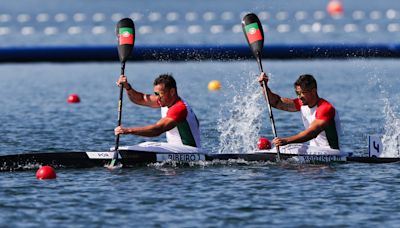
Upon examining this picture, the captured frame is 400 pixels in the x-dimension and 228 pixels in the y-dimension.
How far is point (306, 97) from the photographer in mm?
15117

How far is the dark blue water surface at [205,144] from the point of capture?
39.0ft

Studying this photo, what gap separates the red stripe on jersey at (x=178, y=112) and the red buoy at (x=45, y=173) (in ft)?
5.79

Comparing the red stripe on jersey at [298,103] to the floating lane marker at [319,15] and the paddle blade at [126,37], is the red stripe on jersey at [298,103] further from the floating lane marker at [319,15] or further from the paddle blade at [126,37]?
the floating lane marker at [319,15]

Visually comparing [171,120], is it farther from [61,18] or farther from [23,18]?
[23,18]

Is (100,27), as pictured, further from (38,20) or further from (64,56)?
(64,56)

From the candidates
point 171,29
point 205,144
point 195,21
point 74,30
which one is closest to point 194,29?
point 171,29

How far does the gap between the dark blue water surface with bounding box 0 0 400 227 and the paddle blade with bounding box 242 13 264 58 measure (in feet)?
5.22

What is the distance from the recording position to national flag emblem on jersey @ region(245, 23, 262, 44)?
16609mm

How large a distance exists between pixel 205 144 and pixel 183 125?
337 cm

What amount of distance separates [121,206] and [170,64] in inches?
1024

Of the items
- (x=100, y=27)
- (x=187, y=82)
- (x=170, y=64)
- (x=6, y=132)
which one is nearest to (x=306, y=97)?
Answer: (x=6, y=132)

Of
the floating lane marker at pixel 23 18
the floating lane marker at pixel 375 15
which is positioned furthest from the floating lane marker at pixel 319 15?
the floating lane marker at pixel 23 18

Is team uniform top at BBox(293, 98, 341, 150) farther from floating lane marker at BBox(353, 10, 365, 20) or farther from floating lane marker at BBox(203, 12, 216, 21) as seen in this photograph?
floating lane marker at BBox(353, 10, 365, 20)

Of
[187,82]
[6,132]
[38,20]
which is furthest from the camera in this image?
[38,20]
